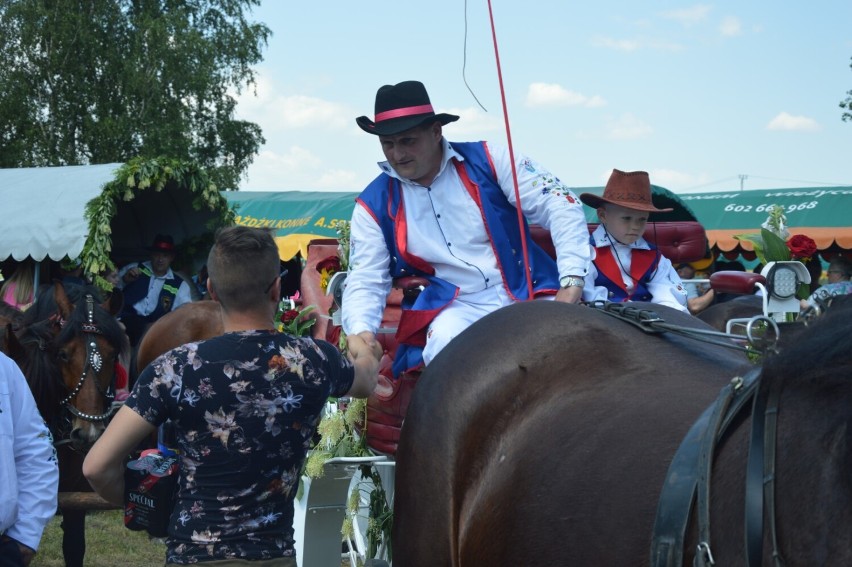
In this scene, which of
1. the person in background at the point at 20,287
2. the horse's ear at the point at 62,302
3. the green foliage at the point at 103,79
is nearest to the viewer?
the horse's ear at the point at 62,302

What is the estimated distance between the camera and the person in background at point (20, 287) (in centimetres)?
1094

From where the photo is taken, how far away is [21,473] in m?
3.04

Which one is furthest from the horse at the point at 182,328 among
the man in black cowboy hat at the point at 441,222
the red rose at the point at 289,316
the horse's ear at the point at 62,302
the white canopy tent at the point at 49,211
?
the man in black cowboy hat at the point at 441,222

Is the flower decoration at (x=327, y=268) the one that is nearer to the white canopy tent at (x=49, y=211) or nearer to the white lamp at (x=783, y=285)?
the white lamp at (x=783, y=285)

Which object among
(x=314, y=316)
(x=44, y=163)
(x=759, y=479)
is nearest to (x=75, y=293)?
(x=314, y=316)

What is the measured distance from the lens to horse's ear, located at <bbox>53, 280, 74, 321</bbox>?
6.03 m

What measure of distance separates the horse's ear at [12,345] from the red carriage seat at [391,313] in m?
1.89

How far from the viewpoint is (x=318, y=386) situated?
248cm

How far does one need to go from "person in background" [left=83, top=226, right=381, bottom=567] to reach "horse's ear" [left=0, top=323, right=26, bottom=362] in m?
3.31

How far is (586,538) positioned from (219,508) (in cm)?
93

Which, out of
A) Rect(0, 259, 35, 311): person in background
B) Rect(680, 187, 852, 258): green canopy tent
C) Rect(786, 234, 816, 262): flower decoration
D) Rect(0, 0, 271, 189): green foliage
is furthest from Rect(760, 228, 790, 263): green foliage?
Rect(0, 0, 271, 189): green foliage

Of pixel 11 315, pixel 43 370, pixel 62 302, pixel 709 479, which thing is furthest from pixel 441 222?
pixel 11 315

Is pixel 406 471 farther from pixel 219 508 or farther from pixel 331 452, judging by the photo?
pixel 331 452

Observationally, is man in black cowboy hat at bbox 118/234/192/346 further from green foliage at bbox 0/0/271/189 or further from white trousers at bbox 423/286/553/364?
green foliage at bbox 0/0/271/189
